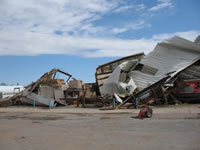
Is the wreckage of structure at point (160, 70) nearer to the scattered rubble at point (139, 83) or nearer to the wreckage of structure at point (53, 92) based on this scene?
the scattered rubble at point (139, 83)

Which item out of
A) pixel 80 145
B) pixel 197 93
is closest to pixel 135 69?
pixel 197 93

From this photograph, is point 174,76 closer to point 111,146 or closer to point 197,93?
point 197,93

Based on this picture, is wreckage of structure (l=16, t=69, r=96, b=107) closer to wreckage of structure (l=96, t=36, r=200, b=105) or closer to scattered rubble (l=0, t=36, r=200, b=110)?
scattered rubble (l=0, t=36, r=200, b=110)

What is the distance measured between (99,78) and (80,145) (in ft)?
67.9

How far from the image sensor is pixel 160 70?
2370cm

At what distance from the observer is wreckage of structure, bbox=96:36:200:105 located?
20.4m

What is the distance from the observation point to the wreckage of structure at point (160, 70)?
67.1ft

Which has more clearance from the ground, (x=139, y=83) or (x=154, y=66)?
(x=154, y=66)

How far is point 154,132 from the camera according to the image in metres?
8.38

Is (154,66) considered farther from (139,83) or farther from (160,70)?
(139,83)

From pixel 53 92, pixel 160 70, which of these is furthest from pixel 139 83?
pixel 53 92

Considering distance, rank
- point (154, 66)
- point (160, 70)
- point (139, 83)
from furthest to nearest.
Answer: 1. point (154, 66)
2. point (160, 70)
3. point (139, 83)

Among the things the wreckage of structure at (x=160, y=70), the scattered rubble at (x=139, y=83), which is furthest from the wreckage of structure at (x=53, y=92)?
the wreckage of structure at (x=160, y=70)

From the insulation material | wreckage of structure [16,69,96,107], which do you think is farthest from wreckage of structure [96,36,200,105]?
wreckage of structure [16,69,96,107]
